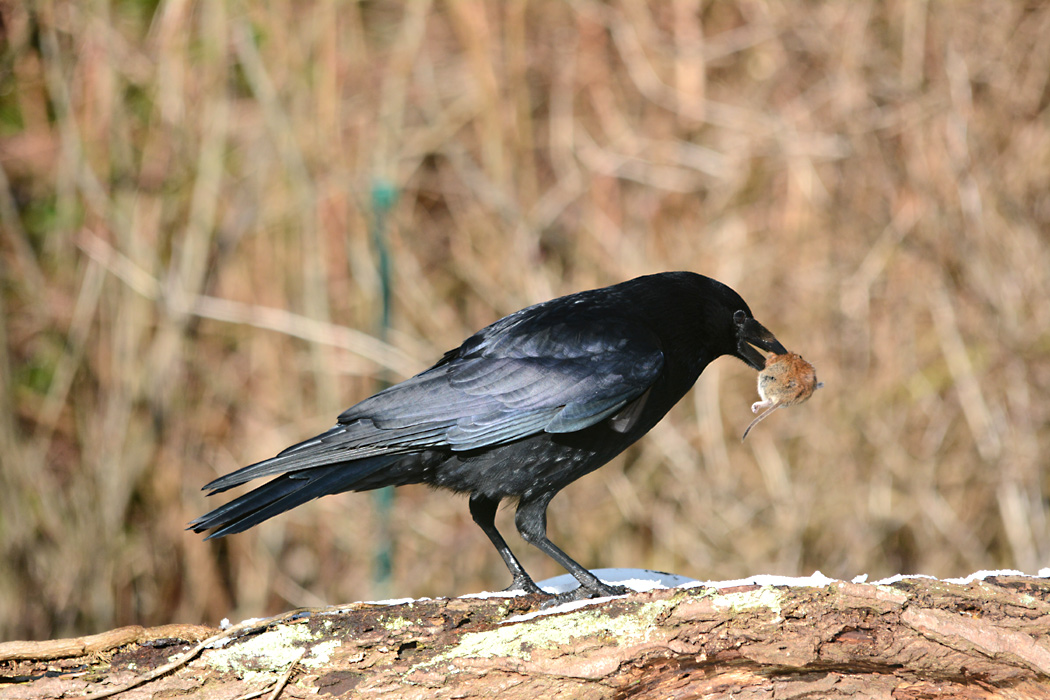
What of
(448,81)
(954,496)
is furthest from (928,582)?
(448,81)

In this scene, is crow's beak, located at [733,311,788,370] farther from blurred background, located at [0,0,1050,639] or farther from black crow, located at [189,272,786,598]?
blurred background, located at [0,0,1050,639]

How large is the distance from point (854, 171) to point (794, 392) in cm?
328

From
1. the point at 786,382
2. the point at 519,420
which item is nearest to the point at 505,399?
the point at 519,420

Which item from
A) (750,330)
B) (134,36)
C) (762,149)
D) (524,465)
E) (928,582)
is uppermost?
(134,36)

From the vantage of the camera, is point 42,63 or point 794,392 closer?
point 794,392

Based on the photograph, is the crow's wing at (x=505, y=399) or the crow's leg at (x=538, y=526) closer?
the crow's wing at (x=505, y=399)

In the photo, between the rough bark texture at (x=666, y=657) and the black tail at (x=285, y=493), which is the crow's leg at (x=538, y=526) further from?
the rough bark texture at (x=666, y=657)

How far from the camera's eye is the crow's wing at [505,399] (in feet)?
10.7

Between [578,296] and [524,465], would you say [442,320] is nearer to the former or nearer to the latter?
[578,296]

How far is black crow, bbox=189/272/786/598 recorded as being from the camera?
10.7 ft

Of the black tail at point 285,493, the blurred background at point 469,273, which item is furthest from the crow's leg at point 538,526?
the blurred background at point 469,273

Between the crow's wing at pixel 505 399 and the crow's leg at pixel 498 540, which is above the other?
the crow's wing at pixel 505 399

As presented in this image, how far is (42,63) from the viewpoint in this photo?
236 inches

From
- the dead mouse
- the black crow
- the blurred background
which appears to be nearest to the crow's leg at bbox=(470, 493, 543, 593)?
the black crow
